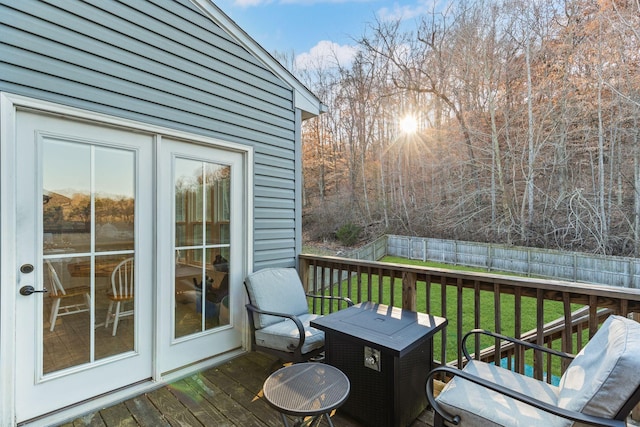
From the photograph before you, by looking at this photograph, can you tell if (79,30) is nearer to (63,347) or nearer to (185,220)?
(185,220)

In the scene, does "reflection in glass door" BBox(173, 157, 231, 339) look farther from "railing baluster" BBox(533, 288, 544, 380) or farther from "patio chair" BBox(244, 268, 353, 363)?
"railing baluster" BBox(533, 288, 544, 380)

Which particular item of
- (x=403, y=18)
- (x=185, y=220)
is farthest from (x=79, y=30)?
(x=403, y=18)

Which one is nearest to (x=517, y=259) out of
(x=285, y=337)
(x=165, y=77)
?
(x=285, y=337)

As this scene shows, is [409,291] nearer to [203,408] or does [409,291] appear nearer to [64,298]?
[203,408]

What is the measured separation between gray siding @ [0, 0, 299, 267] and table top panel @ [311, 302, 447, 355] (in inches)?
51.1

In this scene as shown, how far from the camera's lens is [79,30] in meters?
2.15

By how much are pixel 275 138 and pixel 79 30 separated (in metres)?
1.82

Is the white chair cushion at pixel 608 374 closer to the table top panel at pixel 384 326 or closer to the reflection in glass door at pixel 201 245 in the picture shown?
the table top panel at pixel 384 326

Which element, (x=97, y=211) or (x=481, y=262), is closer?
(x=97, y=211)

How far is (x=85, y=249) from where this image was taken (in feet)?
7.35

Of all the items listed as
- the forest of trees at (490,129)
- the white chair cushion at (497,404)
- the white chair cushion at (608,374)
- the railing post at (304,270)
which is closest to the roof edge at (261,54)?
the railing post at (304,270)

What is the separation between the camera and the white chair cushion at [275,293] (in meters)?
2.83

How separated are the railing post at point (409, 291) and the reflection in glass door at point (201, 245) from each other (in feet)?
5.59

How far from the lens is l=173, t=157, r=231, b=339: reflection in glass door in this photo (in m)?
2.75
